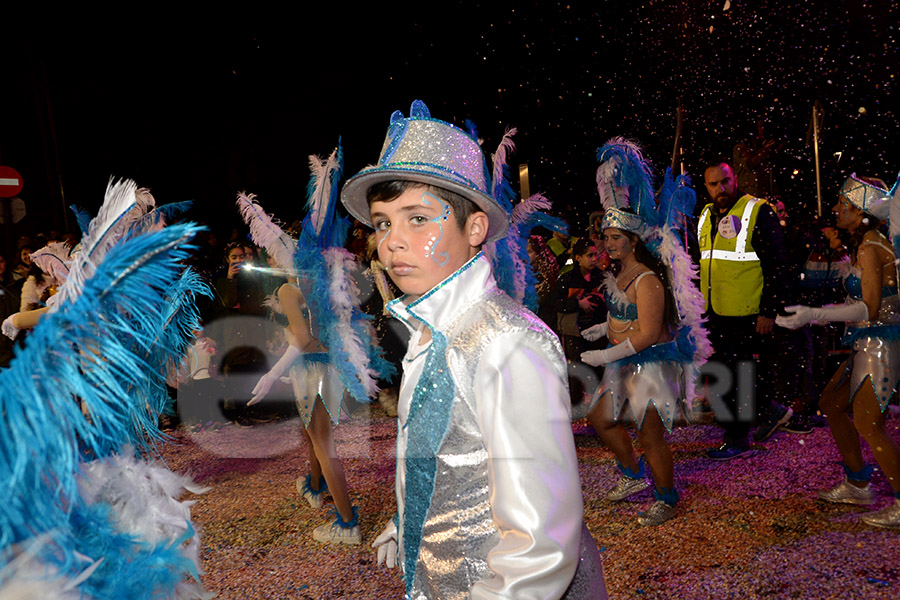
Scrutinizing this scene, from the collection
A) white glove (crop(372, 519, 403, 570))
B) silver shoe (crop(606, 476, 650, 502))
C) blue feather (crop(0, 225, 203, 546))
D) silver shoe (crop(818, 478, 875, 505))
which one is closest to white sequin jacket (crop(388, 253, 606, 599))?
white glove (crop(372, 519, 403, 570))

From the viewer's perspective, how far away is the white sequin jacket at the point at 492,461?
1151 millimetres

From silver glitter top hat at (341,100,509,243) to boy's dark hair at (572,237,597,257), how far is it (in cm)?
593

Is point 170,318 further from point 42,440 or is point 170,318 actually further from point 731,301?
point 731,301

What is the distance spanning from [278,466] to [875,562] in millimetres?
4864

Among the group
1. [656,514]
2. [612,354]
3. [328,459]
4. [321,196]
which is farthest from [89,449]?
[656,514]

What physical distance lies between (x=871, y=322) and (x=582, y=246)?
3.85 m

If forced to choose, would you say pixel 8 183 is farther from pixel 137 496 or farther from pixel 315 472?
pixel 137 496

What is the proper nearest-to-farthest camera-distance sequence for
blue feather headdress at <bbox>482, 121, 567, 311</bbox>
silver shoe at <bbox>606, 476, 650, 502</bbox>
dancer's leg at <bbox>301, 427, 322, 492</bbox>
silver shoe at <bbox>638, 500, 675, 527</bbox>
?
blue feather headdress at <bbox>482, 121, 567, 311</bbox> < silver shoe at <bbox>638, 500, 675, 527</bbox> < silver shoe at <bbox>606, 476, 650, 502</bbox> < dancer's leg at <bbox>301, 427, 322, 492</bbox>

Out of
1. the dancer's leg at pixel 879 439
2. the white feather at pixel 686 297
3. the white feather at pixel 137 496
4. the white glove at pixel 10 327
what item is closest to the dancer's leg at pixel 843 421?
the dancer's leg at pixel 879 439

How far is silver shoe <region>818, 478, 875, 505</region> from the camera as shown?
4.22 m

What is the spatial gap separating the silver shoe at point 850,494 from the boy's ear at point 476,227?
13.2ft

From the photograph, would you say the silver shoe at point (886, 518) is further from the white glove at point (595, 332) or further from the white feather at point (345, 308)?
the white feather at point (345, 308)

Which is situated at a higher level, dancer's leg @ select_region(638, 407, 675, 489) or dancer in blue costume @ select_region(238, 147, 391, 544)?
dancer in blue costume @ select_region(238, 147, 391, 544)

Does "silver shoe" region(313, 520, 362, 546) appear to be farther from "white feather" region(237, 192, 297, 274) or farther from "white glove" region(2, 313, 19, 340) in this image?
"white glove" region(2, 313, 19, 340)
